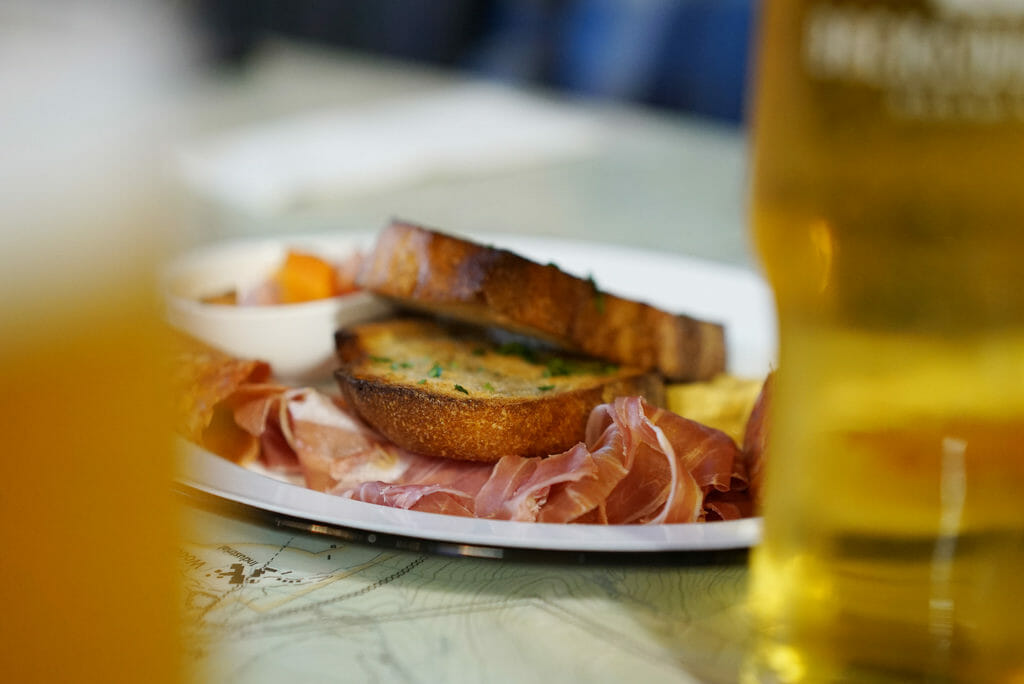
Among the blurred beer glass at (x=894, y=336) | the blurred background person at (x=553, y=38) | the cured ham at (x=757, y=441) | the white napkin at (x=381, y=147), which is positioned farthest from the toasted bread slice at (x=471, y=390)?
the blurred background person at (x=553, y=38)

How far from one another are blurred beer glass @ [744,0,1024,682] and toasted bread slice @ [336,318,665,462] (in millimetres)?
390

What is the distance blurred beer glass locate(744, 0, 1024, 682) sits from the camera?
0.54m

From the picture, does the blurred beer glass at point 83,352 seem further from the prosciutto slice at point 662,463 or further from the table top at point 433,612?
the prosciutto slice at point 662,463

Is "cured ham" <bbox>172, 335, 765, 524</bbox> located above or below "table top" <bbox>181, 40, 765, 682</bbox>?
above

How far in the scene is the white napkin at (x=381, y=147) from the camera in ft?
9.16

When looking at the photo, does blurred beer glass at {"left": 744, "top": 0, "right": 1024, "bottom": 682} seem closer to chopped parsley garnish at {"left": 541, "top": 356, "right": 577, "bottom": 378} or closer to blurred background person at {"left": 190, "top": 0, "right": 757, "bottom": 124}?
chopped parsley garnish at {"left": 541, "top": 356, "right": 577, "bottom": 378}

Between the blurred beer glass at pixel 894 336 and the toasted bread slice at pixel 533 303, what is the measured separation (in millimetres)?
564

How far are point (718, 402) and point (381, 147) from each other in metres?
2.27

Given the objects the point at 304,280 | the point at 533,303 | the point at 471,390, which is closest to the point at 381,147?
the point at 304,280

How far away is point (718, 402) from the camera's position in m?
1.25

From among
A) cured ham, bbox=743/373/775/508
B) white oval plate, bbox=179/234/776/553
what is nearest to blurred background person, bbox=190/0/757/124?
cured ham, bbox=743/373/775/508

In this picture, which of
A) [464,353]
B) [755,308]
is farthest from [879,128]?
[755,308]

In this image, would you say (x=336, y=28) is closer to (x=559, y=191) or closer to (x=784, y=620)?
(x=559, y=191)

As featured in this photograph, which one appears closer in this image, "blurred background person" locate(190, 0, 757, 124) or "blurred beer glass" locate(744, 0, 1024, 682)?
"blurred beer glass" locate(744, 0, 1024, 682)
